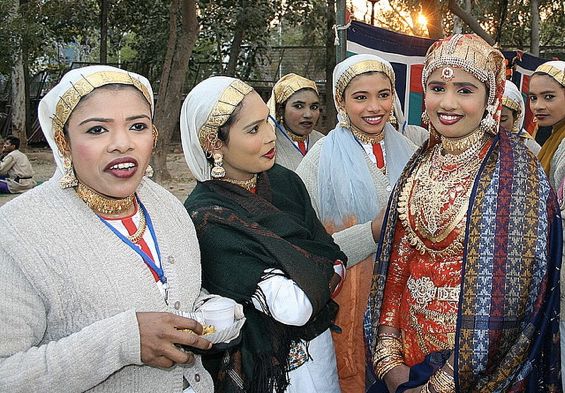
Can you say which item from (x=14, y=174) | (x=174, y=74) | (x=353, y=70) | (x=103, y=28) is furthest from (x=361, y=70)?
(x=103, y=28)

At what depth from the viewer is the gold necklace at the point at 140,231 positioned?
6.85ft

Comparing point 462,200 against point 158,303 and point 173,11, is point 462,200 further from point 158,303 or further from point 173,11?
point 173,11

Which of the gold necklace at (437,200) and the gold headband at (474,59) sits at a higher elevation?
the gold headband at (474,59)

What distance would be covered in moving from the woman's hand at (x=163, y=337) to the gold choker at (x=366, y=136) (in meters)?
1.93

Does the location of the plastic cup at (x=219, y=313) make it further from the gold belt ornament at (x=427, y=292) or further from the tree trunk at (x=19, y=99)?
the tree trunk at (x=19, y=99)

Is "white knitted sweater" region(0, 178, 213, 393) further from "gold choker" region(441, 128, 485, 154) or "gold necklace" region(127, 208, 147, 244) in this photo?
"gold choker" region(441, 128, 485, 154)

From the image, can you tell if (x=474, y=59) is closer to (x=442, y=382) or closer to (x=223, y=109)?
(x=223, y=109)

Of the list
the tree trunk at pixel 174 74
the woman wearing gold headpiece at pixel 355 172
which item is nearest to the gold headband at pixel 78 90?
the woman wearing gold headpiece at pixel 355 172

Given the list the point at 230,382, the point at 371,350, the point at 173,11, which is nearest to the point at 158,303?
the point at 230,382

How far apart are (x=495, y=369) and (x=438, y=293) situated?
1.08 feet

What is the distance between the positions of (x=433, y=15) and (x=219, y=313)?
31.5ft

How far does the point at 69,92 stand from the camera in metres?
1.93

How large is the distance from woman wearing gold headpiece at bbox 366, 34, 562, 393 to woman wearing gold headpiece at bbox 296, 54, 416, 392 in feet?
2.07

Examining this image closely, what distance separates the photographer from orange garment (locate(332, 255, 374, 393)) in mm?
3344
